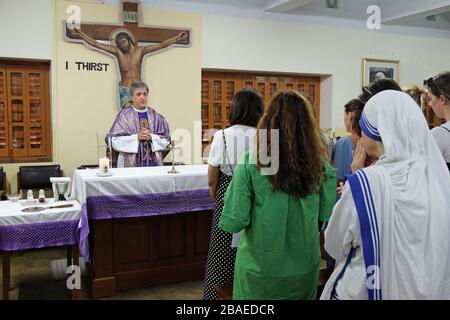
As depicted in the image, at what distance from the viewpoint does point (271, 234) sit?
171cm

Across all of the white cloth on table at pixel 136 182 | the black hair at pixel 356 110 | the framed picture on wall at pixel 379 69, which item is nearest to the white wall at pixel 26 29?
the white cloth on table at pixel 136 182

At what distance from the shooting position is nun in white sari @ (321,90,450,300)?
1.27m

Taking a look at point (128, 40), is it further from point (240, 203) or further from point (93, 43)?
point (240, 203)

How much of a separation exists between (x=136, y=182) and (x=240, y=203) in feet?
5.99

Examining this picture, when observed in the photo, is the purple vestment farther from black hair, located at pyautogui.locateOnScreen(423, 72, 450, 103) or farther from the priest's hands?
black hair, located at pyautogui.locateOnScreen(423, 72, 450, 103)

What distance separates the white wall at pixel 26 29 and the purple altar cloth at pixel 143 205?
9.08ft

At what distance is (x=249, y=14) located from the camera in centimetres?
637

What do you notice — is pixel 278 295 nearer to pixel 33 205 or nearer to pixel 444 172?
pixel 444 172

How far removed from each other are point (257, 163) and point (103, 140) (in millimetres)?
4281

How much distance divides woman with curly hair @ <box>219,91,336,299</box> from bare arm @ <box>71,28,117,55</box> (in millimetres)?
4286

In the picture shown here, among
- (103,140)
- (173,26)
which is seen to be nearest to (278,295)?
(103,140)

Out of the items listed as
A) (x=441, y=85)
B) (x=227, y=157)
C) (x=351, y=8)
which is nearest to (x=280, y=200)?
(x=227, y=157)

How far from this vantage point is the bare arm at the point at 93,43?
17.5 ft

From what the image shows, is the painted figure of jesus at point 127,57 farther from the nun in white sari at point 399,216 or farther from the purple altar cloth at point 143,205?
the nun in white sari at point 399,216
